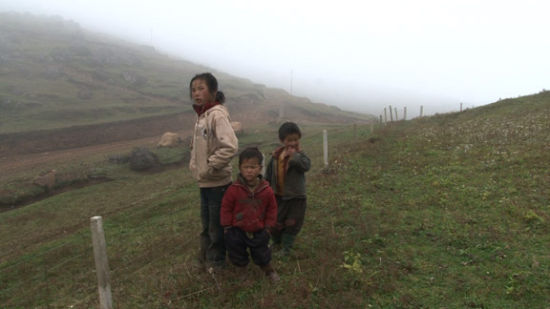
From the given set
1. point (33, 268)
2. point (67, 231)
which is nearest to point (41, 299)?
point (33, 268)

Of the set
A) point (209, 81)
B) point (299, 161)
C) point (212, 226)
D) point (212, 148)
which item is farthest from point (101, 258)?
point (299, 161)

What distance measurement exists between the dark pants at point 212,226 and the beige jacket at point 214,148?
14 centimetres

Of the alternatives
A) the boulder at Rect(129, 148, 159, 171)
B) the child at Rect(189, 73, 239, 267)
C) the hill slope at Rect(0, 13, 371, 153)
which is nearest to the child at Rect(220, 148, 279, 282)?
the child at Rect(189, 73, 239, 267)

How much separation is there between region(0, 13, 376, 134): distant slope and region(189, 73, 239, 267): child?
31.7m

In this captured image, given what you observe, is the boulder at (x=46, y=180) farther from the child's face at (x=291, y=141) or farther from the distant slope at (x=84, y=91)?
the child's face at (x=291, y=141)

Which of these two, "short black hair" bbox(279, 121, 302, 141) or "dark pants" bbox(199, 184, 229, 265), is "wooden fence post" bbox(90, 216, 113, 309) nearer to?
"dark pants" bbox(199, 184, 229, 265)

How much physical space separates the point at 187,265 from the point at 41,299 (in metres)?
3.95

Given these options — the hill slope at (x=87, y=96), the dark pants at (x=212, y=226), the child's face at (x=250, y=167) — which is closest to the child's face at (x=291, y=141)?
the child's face at (x=250, y=167)

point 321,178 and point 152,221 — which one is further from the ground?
point 321,178

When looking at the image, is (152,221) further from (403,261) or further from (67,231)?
(403,261)

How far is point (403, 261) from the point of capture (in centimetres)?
561

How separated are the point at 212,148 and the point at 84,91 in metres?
46.9

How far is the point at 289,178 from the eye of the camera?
18.4 ft

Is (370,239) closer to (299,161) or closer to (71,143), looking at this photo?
(299,161)
